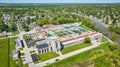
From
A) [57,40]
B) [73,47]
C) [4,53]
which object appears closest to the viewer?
[4,53]

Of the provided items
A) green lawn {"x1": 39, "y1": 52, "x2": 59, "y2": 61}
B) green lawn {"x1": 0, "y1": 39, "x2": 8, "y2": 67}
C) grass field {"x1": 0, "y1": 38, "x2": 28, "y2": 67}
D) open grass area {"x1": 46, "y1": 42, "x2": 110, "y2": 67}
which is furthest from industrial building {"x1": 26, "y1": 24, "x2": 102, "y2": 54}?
Answer: green lawn {"x1": 0, "y1": 39, "x2": 8, "y2": 67}

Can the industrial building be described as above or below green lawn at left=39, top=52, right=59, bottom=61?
above

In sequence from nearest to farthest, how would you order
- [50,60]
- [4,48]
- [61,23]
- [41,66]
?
[41,66], [50,60], [4,48], [61,23]

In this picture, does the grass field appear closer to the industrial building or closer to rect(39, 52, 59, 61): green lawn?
rect(39, 52, 59, 61): green lawn

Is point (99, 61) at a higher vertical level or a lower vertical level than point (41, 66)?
higher

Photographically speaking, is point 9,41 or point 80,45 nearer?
point 80,45

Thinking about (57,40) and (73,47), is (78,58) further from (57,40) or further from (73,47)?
(57,40)

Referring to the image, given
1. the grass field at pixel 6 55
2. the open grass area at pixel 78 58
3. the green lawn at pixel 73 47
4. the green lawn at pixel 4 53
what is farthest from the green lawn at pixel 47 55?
the green lawn at pixel 4 53

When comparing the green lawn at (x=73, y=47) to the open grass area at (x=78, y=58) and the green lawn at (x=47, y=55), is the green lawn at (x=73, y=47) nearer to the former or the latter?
the green lawn at (x=47, y=55)

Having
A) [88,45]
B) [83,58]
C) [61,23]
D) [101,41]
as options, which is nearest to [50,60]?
[83,58]

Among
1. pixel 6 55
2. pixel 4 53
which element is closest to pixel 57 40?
pixel 6 55

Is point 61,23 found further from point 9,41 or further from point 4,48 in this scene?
point 4,48
